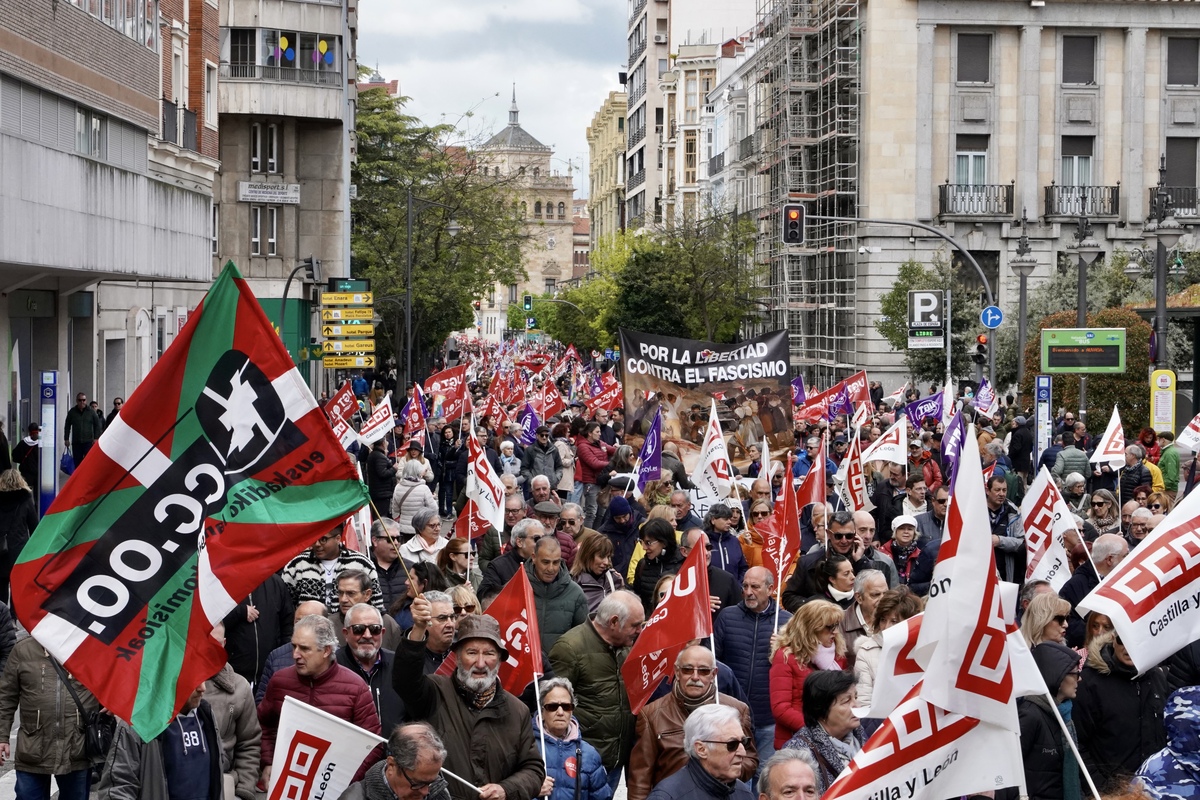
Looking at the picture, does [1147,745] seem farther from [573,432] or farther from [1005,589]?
[573,432]

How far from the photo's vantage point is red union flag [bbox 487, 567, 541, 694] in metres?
8.30

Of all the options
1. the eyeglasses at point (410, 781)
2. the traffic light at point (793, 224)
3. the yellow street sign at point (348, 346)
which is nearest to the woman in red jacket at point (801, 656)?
the eyeglasses at point (410, 781)

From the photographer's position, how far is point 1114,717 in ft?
24.7

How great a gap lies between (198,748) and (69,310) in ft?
78.6

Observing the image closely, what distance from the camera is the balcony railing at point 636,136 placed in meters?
113

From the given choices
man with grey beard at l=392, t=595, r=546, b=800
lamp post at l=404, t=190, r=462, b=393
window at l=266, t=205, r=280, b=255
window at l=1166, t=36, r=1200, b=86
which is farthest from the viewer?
window at l=266, t=205, r=280, b=255

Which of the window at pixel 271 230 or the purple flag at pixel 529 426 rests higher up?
the window at pixel 271 230

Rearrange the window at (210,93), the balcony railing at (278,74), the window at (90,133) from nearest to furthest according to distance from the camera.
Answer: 1. the window at (90,133)
2. the window at (210,93)
3. the balcony railing at (278,74)

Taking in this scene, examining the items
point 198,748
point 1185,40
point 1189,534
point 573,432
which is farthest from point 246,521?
point 1185,40

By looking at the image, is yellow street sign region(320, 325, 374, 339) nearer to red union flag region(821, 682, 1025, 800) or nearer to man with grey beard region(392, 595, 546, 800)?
man with grey beard region(392, 595, 546, 800)

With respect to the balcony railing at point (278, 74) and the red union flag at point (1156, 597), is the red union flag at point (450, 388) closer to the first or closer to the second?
the red union flag at point (1156, 597)

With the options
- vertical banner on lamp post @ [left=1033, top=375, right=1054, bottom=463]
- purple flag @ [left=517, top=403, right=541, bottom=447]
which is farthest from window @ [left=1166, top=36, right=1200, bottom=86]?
purple flag @ [left=517, top=403, right=541, bottom=447]

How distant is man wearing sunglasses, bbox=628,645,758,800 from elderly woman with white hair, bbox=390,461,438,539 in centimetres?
719

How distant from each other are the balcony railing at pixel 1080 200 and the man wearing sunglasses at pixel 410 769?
4861cm
